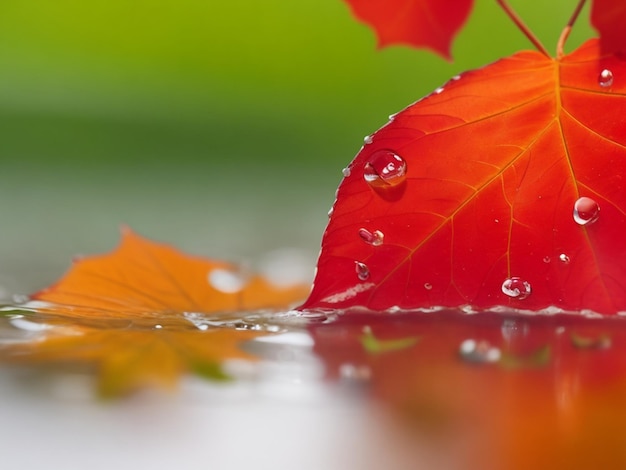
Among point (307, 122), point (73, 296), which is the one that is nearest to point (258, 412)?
point (73, 296)

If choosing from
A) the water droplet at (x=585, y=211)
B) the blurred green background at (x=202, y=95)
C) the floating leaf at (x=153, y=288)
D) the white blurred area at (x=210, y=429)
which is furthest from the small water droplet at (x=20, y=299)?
the blurred green background at (x=202, y=95)

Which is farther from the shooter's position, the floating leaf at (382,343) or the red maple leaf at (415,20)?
the red maple leaf at (415,20)

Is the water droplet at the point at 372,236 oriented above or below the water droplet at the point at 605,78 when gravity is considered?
below

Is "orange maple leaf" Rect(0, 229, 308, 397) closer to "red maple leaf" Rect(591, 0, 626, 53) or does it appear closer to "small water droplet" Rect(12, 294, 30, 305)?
"small water droplet" Rect(12, 294, 30, 305)

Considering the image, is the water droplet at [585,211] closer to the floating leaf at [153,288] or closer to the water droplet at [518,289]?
the water droplet at [518,289]

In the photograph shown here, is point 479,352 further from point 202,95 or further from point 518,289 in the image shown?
point 202,95

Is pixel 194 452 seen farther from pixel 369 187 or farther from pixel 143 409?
pixel 369 187
